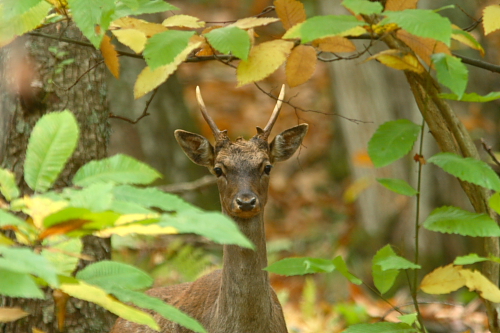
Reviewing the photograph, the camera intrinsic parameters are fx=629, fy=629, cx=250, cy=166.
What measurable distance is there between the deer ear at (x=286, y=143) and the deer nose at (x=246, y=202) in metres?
0.75

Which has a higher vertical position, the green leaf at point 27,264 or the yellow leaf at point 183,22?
the green leaf at point 27,264

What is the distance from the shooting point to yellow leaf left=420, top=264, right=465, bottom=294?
3.36 m

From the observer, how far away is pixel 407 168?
30.8 ft

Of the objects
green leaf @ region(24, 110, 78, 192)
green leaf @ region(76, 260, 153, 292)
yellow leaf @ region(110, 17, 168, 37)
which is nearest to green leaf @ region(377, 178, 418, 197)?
yellow leaf @ region(110, 17, 168, 37)

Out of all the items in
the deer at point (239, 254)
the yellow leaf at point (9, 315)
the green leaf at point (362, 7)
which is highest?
the green leaf at point (362, 7)

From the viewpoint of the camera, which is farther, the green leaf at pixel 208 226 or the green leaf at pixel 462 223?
the green leaf at pixel 462 223

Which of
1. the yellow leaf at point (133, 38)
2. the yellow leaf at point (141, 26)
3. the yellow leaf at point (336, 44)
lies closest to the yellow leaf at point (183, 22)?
the yellow leaf at point (141, 26)

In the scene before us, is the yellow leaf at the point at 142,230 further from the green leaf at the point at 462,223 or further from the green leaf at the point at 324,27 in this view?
the green leaf at the point at 462,223

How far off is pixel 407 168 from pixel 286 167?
5.15 metres

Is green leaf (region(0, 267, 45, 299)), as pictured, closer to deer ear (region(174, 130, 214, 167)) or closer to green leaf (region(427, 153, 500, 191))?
green leaf (region(427, 153, 500, 191))

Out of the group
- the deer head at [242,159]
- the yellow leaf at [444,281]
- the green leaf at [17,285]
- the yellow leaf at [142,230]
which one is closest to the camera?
the green leaf at [17,285]

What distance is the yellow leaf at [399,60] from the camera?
10.4 ft

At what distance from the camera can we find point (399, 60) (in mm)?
3207

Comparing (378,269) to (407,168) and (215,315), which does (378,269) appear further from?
(407,168)
